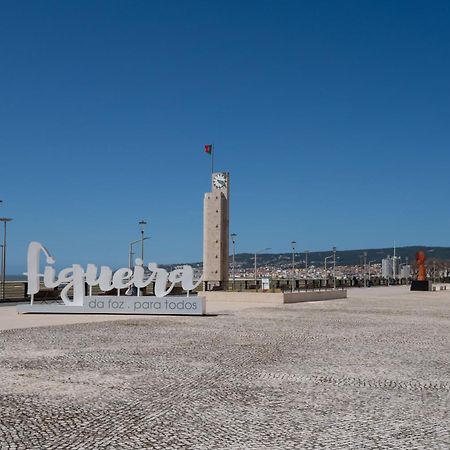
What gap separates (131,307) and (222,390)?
17.0 meters

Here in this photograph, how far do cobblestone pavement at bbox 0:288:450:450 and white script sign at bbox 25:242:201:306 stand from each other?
669cm

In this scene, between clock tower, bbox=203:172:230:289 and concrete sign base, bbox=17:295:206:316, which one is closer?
concrete sign base, bbox=17:295:206:316

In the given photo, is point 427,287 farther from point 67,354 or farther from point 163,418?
point 163,418

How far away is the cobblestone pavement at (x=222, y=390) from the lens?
723 centimetres

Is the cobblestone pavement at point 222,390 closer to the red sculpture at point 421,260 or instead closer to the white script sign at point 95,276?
the white script sign at point 95,276

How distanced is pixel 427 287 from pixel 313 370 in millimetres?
57180

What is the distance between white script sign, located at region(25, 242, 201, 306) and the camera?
25375 mm

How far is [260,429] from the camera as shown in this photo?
7.55 m

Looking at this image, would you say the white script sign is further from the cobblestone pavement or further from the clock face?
the clock face

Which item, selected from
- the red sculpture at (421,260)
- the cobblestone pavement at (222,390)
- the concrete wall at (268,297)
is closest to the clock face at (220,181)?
the concrete wall at (268,297)

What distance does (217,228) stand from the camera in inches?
1948

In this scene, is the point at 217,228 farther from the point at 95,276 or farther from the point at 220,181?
the point at 95,276

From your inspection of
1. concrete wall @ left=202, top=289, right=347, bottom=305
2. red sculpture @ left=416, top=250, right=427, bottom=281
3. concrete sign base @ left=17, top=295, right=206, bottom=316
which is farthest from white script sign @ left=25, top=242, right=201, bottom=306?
red sculpture @ left=416, top=250, right=427, bottom=281

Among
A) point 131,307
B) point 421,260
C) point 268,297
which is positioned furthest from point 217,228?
point 421,260
